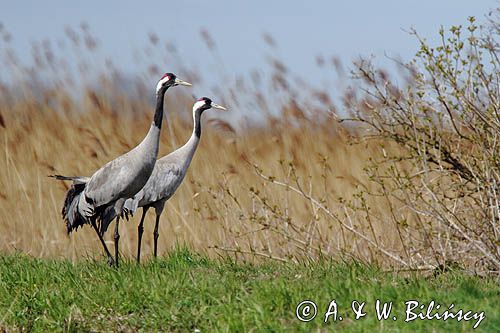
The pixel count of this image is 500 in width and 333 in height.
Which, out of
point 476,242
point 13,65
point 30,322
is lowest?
point 30,322

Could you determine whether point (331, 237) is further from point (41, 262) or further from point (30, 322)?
point (30, 322)

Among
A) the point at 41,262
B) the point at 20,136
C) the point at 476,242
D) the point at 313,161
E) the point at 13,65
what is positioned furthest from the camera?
the point at 13,65

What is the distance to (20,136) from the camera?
10820 mm

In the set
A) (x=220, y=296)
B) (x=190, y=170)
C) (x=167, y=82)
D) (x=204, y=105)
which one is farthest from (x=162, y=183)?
(x=220, y=296)

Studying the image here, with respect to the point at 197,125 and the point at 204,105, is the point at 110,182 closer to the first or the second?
the point at 197,125

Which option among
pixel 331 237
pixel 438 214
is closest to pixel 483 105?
pixel 438 214

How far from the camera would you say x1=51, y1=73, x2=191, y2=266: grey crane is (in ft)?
25.3

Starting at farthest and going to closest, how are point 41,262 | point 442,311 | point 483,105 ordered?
point 41,262 → point 483,105 → point 442,311

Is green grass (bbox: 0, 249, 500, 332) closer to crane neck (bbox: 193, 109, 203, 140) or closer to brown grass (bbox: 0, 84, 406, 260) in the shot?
brown grass (bbox: 0, 84, 406, 260)

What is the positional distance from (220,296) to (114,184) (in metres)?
2.11

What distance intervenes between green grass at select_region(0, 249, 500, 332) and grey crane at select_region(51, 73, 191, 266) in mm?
750

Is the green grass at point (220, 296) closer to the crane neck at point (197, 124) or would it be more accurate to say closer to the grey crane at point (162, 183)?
the grey crane at point (162, 183)

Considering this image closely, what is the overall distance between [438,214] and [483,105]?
108cm

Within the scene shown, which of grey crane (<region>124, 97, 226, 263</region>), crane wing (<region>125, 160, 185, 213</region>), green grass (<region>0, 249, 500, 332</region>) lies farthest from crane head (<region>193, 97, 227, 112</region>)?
green grass (<region>0, 249, 500, 332</region>)
